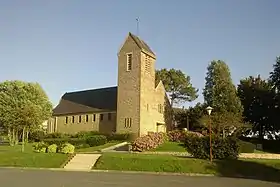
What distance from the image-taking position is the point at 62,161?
28.0m

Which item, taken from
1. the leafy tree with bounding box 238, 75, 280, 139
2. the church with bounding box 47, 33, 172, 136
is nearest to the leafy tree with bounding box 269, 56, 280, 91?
the leafy tree with bounding box 238, 75, 280, 139

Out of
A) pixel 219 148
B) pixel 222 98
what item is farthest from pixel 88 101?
pixel 219 148

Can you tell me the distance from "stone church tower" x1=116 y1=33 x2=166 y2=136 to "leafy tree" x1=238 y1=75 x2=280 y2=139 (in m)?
15.4

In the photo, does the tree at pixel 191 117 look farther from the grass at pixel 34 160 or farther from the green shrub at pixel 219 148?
the grass at pixel 34 160

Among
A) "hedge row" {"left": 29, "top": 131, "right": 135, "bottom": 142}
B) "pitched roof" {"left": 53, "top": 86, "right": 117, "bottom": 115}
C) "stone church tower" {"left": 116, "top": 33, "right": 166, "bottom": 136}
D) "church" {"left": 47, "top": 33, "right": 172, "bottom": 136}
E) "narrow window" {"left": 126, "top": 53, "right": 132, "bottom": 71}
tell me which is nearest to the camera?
"hedge row" {"left": 29, "top": 131, "right": 135, "bottom": 142}

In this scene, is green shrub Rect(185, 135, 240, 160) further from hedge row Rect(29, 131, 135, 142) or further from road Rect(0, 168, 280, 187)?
hedge row Rect(29, 131, 135, 142)

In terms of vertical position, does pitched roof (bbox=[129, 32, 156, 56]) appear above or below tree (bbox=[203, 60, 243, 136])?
above

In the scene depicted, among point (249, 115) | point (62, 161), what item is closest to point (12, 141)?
point (62, 161)

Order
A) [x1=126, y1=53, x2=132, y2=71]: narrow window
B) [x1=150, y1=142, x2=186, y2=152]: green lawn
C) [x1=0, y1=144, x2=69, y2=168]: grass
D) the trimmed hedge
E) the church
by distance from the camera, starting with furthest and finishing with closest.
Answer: [x1=126, y1=53, x2=132, y2=71]: narrow window < the church < the trimmed hedge < [x1=150, y1=142, x2=186, y2=152]: green lawn < [x1=0, y1=144, x2=69, y2=168]: grass

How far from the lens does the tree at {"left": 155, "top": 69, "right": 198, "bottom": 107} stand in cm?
6975

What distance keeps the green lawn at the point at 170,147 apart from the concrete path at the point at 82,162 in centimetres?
971

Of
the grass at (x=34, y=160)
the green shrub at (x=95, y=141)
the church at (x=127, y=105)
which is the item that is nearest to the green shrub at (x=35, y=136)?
the church at (x=127, y=105)

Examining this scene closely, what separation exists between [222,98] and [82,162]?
94.7ft

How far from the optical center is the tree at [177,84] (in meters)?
69.8
